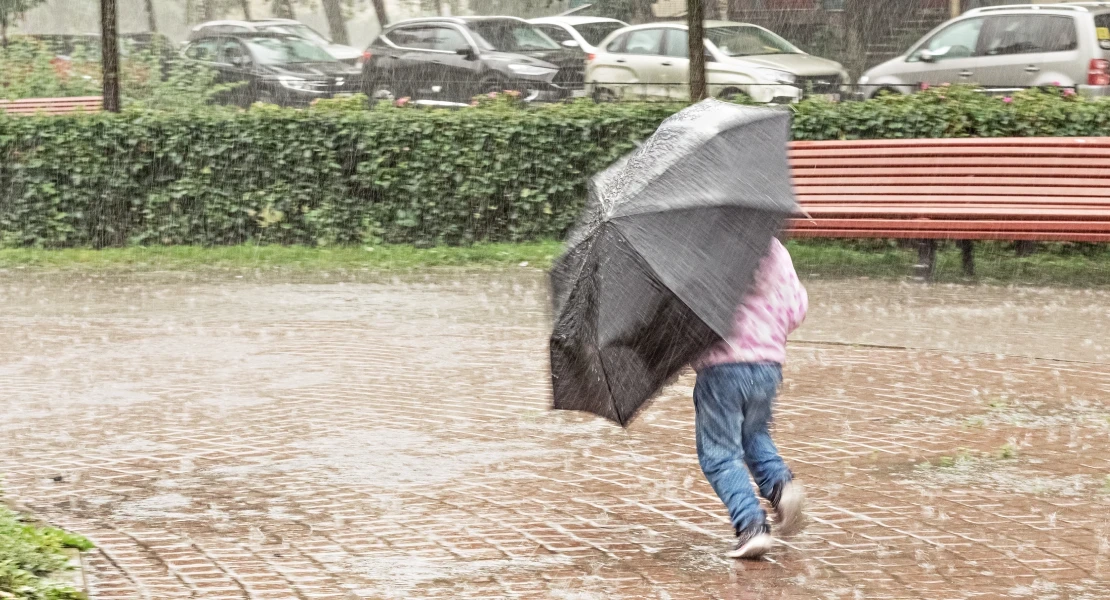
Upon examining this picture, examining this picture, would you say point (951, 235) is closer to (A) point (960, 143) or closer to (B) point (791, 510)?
(A) point (960, 143)

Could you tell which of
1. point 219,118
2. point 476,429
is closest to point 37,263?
point 219,118

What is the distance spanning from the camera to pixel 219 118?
12.9m

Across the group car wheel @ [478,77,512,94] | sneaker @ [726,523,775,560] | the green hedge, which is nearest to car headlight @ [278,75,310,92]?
car wheel @ [478,77,512,94]

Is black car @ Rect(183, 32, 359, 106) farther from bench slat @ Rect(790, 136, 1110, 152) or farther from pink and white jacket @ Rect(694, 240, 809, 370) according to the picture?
pink and white jacket @ Rect(694, 240, 809, 370)

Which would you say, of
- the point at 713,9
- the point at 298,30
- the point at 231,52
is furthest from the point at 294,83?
the point at 713,9

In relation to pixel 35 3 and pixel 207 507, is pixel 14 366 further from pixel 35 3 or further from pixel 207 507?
pixel 35 3

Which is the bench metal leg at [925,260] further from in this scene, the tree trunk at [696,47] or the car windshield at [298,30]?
the car windshield at [298,30]

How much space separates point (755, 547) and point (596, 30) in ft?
67.3

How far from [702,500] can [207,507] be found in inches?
68.9

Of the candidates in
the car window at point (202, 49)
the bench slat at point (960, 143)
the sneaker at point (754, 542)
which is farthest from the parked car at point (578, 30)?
the sneaker at point (754, 542)

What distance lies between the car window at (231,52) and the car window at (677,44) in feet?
22.8

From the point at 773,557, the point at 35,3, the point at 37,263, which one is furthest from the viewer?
the point at 35,3

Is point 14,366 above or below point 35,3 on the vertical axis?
below

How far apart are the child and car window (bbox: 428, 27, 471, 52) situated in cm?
1855
